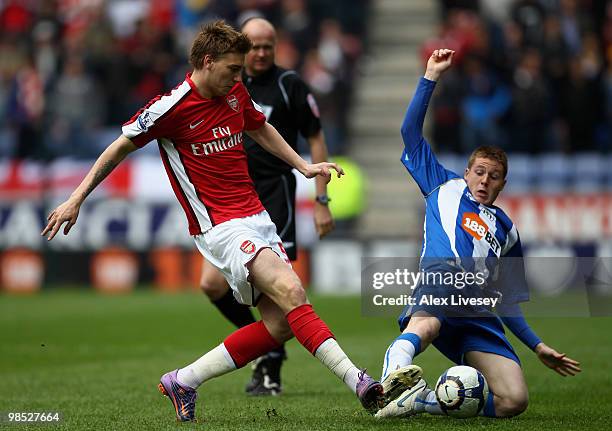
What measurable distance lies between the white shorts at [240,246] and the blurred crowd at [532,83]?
11715mm

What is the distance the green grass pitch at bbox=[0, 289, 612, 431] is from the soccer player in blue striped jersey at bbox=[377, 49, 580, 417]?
0.74ft

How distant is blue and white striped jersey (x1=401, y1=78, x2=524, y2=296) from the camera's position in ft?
22.2

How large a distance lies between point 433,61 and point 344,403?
231 cm

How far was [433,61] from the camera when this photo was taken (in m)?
6.85

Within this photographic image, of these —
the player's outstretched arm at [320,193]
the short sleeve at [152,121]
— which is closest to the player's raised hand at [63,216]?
the short sleeve at [152,121]

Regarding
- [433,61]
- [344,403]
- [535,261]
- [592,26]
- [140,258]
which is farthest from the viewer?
[592,26]

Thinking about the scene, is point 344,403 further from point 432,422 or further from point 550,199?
point 550,199

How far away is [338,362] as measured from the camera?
629 cm

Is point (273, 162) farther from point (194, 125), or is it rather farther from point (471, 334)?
point (471, 334)

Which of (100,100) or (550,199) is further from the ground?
(100,100)

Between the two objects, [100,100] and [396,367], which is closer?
[396,367]

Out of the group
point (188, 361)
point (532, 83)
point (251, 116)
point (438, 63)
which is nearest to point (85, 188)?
point (251, 116)

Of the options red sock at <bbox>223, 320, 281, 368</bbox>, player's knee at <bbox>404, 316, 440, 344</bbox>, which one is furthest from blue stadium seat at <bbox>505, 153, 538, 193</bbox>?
red sock at <bbox>223, 320, 281, 368</bbox>

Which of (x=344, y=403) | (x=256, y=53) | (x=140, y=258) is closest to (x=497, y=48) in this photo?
(x=140, y=258)
